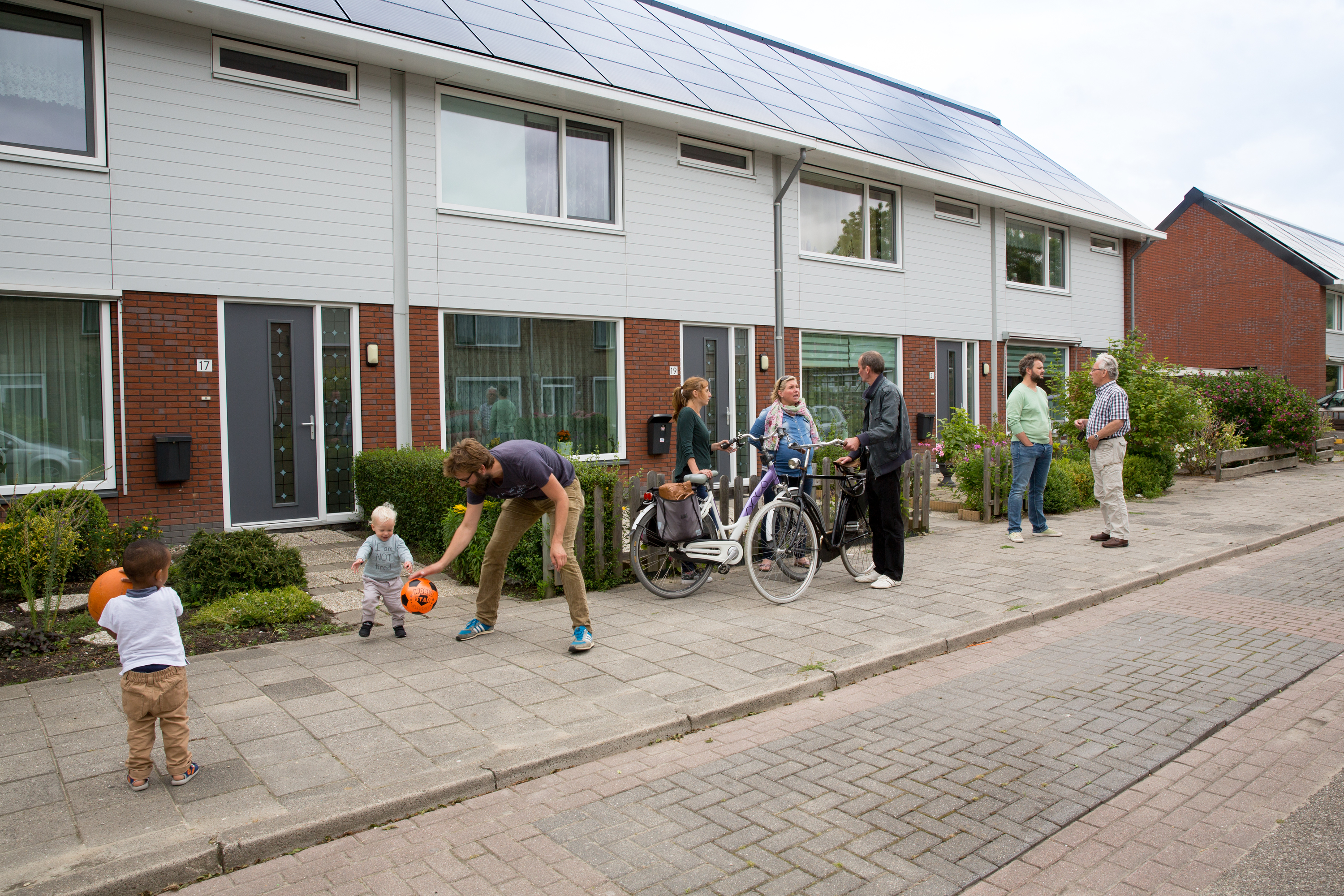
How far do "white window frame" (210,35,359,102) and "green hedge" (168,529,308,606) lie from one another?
17.2ft

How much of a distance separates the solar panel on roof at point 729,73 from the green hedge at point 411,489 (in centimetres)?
469

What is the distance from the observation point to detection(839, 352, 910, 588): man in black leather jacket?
7.25m

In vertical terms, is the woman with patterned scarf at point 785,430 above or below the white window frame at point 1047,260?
below

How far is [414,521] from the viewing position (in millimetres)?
8883

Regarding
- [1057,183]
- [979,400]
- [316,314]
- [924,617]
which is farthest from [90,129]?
[1057,183]

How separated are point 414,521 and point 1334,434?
21647 millimetres

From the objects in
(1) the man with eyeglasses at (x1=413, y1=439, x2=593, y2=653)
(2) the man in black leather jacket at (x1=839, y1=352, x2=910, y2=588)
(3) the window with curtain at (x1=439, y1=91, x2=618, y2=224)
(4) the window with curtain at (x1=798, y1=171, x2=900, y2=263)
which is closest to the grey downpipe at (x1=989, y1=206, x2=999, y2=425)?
(4) the window with curtain at (x1=798, y1=171, x2=900, y2=263)

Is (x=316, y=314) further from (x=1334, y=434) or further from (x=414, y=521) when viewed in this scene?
(x=1334, y=434)

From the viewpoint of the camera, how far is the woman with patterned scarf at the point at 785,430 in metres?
7.73

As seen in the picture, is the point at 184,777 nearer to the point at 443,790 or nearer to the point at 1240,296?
the point at 443,790

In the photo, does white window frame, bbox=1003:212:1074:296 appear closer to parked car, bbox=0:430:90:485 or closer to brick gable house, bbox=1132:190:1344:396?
brick gable house, bbox=1132:190:1344:396

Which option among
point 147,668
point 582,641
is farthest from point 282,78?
point 147,668

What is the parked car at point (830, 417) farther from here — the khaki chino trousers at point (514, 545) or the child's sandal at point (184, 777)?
the child's sandal at point (184, 777)

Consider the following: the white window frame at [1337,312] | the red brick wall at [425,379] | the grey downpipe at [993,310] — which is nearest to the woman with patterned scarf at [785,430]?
the red brick wall at [425,379]
